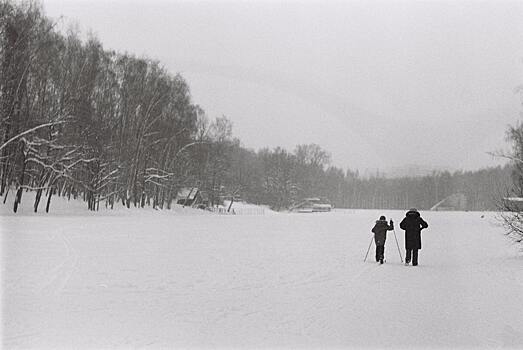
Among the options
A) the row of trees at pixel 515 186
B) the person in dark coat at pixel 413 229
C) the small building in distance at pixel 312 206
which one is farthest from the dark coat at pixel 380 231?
the small building in distance at pixel 312 206

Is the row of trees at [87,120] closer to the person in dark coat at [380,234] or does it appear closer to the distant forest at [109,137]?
the distant forest at [109,137]

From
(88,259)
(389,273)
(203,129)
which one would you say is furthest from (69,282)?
(203,129)

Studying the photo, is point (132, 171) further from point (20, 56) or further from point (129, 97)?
point (20, 56)

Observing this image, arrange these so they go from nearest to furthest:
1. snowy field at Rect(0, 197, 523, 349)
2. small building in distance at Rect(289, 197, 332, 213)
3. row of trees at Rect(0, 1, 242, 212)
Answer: snowy field at Rect(0, 197, 523, 349), row of trees at Rect(0, 1, 242, 212), small building in distance at Rect(289, 197, 332, 213)

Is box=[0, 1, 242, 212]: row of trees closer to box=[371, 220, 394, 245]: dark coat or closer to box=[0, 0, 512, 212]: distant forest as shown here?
box=[0, 0, 512, 212]: distant forest

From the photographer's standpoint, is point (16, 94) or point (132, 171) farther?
point (132, 171)

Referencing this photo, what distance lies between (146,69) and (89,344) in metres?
45.4

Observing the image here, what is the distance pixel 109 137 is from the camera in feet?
139

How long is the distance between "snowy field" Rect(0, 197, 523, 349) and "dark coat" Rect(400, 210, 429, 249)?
0.72 m

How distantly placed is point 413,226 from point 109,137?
33419 millimetres

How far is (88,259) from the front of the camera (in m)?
13.1

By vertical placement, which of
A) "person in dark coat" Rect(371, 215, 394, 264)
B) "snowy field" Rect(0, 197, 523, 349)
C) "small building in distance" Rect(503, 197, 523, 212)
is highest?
"small building in distance" Rect(503, 197, 523, 212)

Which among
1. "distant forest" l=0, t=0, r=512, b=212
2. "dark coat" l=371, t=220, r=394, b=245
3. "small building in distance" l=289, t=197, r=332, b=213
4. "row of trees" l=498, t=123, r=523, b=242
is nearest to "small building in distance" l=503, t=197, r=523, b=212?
"row of trees" l=498, t=123, r=523, b=242

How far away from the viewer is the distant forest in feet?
88.4
